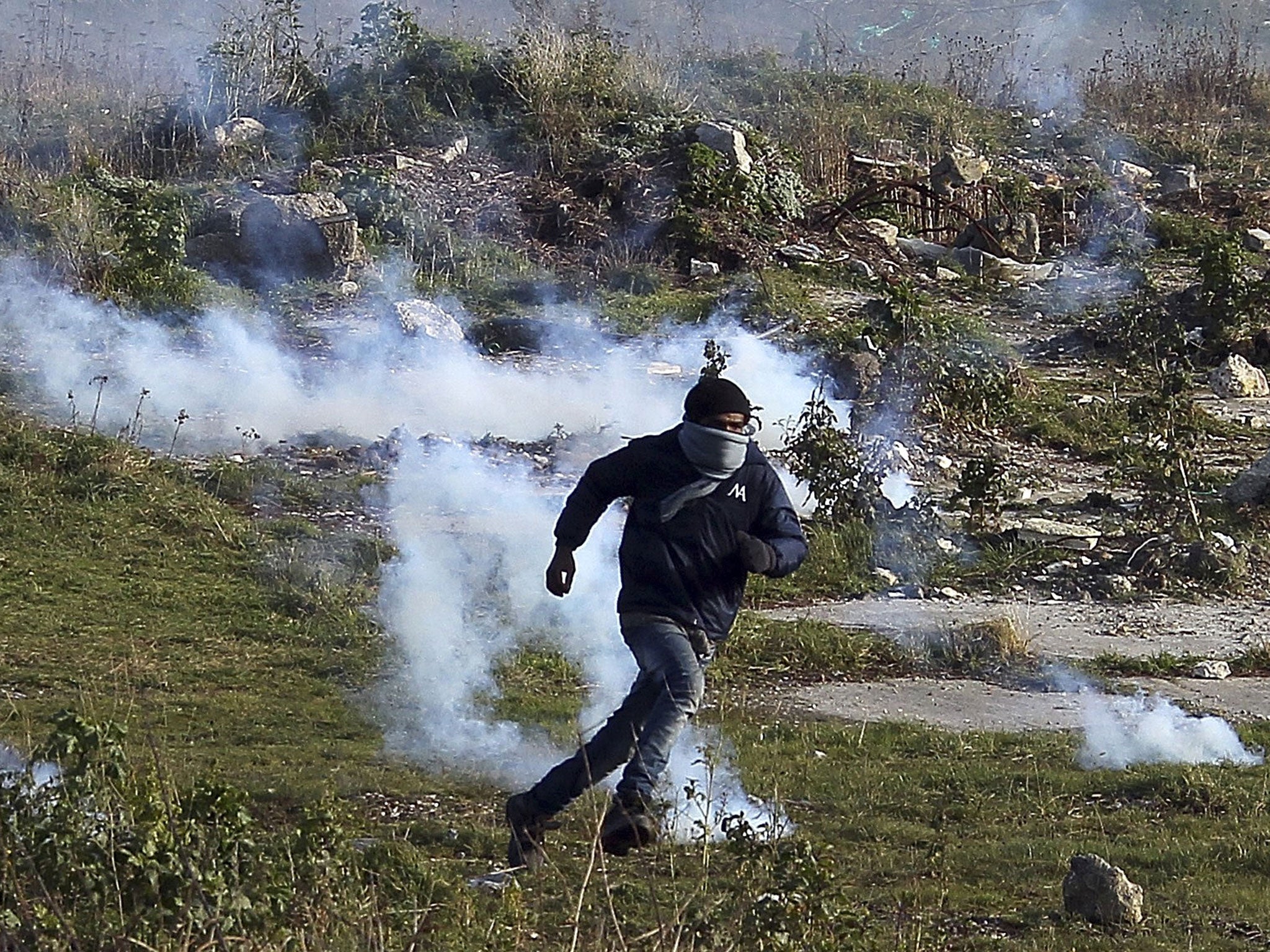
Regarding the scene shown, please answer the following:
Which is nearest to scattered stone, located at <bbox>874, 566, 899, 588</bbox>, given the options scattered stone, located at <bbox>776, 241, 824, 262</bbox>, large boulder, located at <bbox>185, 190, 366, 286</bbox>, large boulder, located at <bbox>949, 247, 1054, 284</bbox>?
large boulder, located at <bbox>185, 190, 366, 286</bbox>

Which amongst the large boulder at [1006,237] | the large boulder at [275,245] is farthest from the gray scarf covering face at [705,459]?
the large boulder at [1006,237]

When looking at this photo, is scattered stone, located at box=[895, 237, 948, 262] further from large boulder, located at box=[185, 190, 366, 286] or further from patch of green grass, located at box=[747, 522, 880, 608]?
patch of green grass, located at box=[747, 522, 880, 608]

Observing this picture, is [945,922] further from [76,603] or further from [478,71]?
[478,71]

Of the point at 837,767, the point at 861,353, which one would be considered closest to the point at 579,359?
the point at 861,353

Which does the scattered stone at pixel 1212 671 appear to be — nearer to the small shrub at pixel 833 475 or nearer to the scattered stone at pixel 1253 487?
the small shrub at pixel 833 475

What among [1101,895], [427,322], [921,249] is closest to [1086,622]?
[1101,895]

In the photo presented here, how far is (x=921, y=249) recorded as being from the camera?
20516 mm

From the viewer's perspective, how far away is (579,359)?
15.3m

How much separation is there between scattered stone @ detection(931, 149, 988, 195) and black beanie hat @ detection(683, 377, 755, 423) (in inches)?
646

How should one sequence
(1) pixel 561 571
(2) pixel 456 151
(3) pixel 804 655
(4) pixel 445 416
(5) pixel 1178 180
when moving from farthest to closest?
(5) pixel 1178 180 → (2) pixel 456 151 → (4) pixel 445 416 → (3) pixel 804 655 → (1) pixel 561 571

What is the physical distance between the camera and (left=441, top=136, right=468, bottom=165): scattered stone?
787 inches

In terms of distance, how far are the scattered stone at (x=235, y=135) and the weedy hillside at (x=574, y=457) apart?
0.23 ft

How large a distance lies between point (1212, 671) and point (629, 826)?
4.98 meters

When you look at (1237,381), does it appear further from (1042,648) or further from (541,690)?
(541,690)
